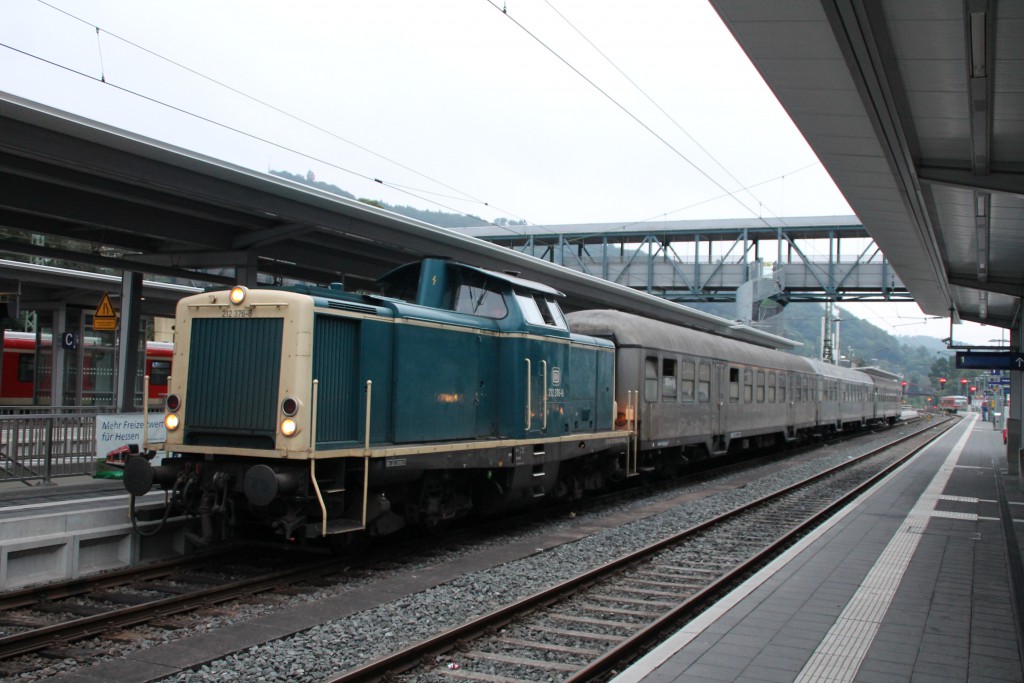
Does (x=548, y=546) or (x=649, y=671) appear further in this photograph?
(x=548, y=546)

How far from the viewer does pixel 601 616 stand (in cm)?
714

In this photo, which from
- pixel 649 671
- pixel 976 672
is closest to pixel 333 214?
pixel 649 671

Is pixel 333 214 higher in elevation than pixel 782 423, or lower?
higher

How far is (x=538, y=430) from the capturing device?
1077cm

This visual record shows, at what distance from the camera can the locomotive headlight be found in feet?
24.6

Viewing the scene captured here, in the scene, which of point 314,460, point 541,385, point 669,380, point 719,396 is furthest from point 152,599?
point 719,396

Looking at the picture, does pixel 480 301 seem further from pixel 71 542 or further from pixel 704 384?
pixel 704 384

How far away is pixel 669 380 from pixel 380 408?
8578 millimetres

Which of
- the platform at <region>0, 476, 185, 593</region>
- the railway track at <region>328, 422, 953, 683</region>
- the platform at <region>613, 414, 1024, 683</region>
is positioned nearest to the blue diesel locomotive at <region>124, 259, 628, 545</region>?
the platform at <region>0, 476, 185, 593</region>

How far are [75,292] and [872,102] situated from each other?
19444 mm

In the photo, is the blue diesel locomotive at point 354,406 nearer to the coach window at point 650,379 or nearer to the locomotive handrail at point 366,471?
the locomotive handrail at point 366,471

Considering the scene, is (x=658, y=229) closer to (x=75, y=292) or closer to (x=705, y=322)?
(x=705, y=322)

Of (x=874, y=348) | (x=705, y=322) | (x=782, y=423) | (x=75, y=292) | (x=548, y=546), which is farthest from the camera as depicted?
(x=874, y=348)

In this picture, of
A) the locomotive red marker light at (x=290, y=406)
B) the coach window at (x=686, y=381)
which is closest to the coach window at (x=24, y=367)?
the coach window at (x=686, y=381)
